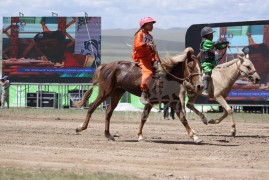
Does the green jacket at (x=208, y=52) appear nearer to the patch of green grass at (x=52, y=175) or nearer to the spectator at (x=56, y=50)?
the patch of green grass at (x=52, y=175)

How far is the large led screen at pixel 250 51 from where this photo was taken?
33.8m

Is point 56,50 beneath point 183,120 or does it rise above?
beneath

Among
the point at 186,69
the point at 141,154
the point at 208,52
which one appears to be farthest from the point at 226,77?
the point at 141,154

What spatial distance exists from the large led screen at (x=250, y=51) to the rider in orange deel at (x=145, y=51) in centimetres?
1832

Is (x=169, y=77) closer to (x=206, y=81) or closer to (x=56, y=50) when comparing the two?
(x=206, y=81)

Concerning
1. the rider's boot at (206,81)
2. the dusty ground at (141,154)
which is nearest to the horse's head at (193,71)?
the dusty ground at (141,154)

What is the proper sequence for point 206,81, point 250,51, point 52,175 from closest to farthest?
point 52,175
point 206,81
point 250,51

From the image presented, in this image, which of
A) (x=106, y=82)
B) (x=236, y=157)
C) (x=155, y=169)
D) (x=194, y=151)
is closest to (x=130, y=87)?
(x=106, y=82)

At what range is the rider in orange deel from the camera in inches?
609

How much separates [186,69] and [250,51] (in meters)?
19.0

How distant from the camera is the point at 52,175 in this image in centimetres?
1025

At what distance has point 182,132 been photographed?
19.5m

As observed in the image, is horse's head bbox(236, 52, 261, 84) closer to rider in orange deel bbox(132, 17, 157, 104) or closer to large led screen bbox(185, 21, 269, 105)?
rider in orange deel bbox(132, 17, 157, 104)

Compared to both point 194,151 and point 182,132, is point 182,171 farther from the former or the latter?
point 182,132
